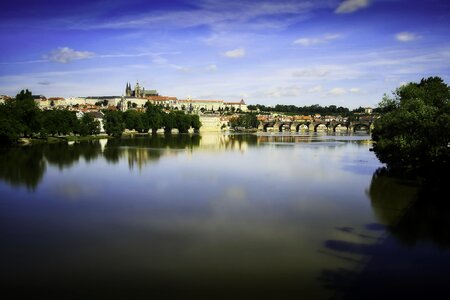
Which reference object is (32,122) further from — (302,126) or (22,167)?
(302,126)

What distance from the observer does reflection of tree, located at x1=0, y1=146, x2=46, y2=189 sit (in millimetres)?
19062

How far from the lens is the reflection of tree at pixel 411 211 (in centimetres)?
1072

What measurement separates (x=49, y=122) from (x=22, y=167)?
25138mm

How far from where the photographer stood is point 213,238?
1033 centimetres

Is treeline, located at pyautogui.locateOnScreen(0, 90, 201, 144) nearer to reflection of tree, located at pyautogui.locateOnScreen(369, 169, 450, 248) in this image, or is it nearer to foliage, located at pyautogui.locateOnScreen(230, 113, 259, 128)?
reflection of tree, located at pyautogui.locateOnScreen(369, 169, 450, 248)

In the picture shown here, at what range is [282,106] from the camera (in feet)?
539

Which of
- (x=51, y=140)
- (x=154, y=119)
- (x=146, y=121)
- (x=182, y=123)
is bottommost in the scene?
(x=51, y=140)

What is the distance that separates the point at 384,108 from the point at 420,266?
2423cm

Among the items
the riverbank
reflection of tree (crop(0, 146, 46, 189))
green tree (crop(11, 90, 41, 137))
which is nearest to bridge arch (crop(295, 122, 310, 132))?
the riverbank

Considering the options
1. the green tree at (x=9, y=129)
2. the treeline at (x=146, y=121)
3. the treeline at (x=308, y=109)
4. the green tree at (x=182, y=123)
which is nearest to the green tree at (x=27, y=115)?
the green tree at (x=9, y=129)

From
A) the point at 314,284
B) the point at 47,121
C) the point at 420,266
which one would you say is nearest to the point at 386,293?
the point at 314,284

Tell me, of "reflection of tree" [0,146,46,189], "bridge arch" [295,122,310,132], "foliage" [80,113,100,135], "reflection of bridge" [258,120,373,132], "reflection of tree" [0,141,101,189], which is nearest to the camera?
"reflection of tree" [0,146,46,189]

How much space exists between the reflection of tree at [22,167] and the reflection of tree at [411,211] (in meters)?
13.1

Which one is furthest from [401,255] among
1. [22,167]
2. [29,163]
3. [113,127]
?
[113,127]
